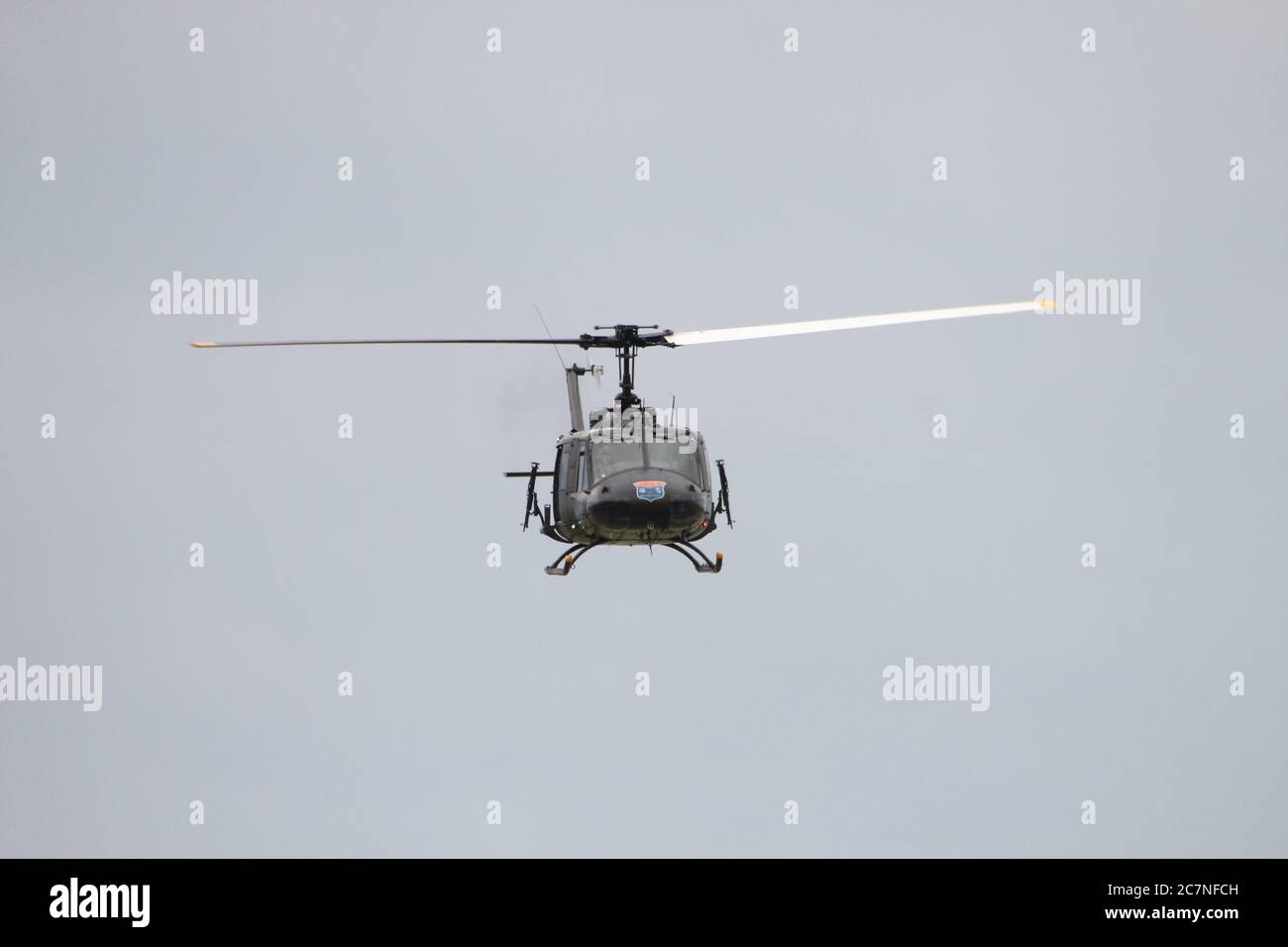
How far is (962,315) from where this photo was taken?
52.7 m

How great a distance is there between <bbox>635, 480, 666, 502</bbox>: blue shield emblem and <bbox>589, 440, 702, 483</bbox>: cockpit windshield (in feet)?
1.96

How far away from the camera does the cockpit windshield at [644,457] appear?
55.9 m

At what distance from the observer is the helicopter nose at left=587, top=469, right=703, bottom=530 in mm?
55031

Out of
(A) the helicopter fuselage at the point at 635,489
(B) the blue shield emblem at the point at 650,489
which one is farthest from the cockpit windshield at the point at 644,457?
(B) the blue shield emblem at the point at 650,489

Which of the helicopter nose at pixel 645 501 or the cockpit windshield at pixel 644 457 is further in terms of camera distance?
the cockpit windshield at pixel 644 457

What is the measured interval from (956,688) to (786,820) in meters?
8.80

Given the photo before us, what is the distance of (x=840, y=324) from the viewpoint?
178ft

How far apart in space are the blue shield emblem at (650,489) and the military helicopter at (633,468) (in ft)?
0.06

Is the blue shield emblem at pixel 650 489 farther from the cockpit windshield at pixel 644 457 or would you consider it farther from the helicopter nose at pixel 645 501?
the cockpit windshield at pixel 644 457

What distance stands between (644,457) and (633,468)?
1.33 feet

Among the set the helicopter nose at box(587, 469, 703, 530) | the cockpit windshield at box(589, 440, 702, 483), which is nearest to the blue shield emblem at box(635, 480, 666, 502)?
the helicopter nose at box(587, 469, 703, 530)

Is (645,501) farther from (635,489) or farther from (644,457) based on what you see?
(644,457)
